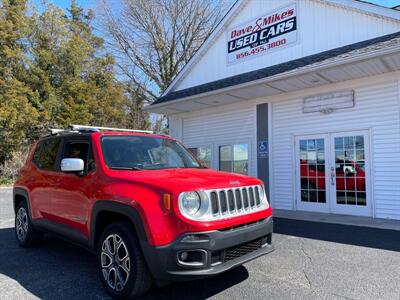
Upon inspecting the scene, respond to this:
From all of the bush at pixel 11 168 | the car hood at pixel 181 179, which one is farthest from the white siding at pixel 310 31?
the bush at pixel 11 168

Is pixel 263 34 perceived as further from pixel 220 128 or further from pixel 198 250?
pixel 198 250

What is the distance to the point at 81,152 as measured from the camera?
4895mm

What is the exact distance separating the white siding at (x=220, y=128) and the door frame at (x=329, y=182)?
165cm

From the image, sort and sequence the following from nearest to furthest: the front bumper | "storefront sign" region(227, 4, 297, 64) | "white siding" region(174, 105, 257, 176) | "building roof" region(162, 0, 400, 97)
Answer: the front bumper < "building roof" region(162, 0, 400, 97) < "storefront sign" region(227, 4, 297, 64) < "white siding" region(174, 105, 257, 176)

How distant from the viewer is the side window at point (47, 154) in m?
5.55

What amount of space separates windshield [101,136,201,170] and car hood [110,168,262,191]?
0.90 feet

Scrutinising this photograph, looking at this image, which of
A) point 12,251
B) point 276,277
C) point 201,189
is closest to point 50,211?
point 12,251

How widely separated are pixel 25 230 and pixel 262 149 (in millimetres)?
7555

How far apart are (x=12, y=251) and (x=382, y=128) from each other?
867 cm

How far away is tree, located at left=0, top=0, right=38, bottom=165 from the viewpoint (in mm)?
20312

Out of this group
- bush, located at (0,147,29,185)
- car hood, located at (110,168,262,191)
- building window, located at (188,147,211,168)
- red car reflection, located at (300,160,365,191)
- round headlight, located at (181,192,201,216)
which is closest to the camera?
round headlight, located at (181,192,201,216)

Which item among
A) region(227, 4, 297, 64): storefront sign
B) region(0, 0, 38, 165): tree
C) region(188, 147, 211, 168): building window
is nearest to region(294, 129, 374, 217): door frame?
region(227, 4, 297, 64): storefront sign

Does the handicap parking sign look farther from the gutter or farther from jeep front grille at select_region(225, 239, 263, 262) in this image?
jeep front grille at select_region(225, 239, 263, 262)

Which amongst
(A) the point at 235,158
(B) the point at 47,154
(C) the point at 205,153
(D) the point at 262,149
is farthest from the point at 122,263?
(C) the point at 205,153
